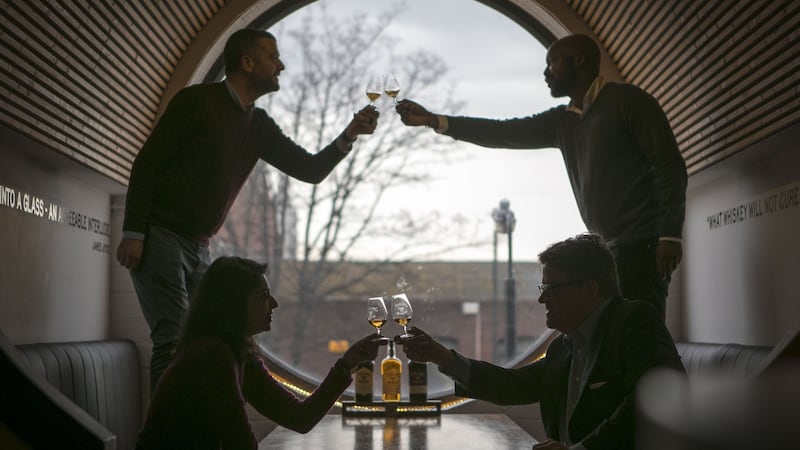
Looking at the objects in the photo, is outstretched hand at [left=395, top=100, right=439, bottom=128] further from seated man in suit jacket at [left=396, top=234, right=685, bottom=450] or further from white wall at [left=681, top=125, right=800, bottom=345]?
seated man in suit jacket at [left=396, top=234, right=685, bottom=450]

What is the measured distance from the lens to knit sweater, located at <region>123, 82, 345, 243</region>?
3.33 meters

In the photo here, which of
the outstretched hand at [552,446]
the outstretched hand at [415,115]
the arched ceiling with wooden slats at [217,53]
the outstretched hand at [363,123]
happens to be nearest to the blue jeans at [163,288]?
the arched ceiling with wooden slats at [217,53]

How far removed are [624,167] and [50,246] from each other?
2.64 m

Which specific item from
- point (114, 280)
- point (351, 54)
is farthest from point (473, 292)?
point (114, 280)

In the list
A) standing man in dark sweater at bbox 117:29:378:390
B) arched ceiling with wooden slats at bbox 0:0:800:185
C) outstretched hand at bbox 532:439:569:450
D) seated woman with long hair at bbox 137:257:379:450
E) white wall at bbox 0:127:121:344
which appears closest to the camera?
outstretched hand at bbox 532:439:569:450

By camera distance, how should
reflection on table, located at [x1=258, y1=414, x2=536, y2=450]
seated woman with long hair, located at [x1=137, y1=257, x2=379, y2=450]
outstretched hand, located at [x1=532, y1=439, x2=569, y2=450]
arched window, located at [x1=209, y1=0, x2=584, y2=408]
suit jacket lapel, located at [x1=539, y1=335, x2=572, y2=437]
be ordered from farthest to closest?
arched window, located at [x1=209, y1=0, x2=584, y2=408] < reflection on table, located at [x1=258, y1=414, x2=536, y2=450] < suit jacket lapel, located at [x1=539, y1=335, x2=572, y2=437] < seated woman with long hair, located at [x1=137, y1=257, x2=379, y2=450] < outstretched hand, located at [x1=532, y1=439, x2=569, y2=450]

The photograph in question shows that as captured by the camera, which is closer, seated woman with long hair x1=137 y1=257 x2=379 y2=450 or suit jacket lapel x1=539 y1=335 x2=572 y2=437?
seated woman with long hair x1=137 y1=257 x2=379 y2=450

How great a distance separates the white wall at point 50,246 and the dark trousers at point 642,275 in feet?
7.61

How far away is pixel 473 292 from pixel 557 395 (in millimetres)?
7603

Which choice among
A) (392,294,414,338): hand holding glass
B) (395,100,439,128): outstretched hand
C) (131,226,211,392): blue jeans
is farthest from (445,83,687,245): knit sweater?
(131,226,211,392): blue jeans

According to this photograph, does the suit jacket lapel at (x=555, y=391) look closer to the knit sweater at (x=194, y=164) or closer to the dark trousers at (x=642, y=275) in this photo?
the dark trousers at (x=642, y=275)

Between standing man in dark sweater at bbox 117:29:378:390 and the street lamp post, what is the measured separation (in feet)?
15.3

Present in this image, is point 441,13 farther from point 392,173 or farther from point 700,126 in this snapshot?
point 700,126

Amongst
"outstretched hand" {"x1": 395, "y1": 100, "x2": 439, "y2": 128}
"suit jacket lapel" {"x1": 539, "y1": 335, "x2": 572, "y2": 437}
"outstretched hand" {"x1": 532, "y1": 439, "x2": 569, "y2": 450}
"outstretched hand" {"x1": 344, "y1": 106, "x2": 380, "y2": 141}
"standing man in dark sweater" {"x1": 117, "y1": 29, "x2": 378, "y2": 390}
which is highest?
"outstretched hand" {"x1": 395, "y1": 100, "x2": 439, "y2": 128}
